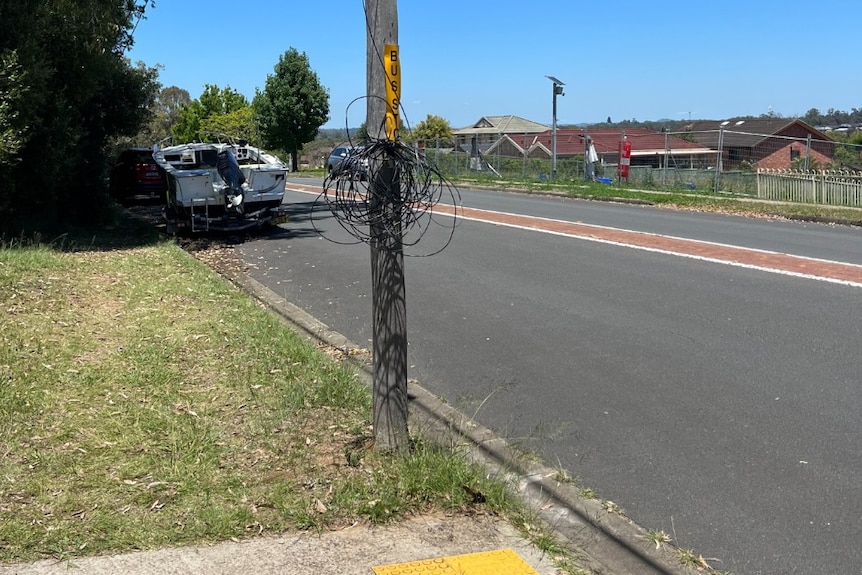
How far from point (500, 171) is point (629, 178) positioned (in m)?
8.74

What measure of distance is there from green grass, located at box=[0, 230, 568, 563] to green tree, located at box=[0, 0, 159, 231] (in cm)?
514

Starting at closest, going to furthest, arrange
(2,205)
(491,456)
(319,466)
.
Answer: (319,466)
(491,456)
(2,205)

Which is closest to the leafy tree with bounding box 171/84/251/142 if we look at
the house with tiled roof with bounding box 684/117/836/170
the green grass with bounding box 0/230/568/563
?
the house with tiled roof with bounding box 684/117/836/170

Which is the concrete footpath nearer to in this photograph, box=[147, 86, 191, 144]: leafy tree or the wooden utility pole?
the wooden utility pole

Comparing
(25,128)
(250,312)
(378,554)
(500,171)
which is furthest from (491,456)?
(500,171)

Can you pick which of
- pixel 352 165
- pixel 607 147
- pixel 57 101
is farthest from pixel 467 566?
pixel 607 147

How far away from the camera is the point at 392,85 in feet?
14.8

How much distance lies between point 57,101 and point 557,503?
11569 millimetres

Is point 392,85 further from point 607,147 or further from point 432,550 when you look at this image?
point 607,147

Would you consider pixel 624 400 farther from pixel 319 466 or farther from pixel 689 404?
pixel 319 466

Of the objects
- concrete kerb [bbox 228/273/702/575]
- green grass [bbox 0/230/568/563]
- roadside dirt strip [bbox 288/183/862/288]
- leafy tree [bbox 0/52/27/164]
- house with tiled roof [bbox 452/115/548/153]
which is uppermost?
house with tiled roof [bbox 452/115/548/153]

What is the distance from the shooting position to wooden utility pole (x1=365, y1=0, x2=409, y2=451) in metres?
4.51

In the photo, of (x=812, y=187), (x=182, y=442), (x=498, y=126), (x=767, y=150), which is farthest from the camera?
(x=498, y=126)

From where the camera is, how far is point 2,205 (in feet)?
41.1
